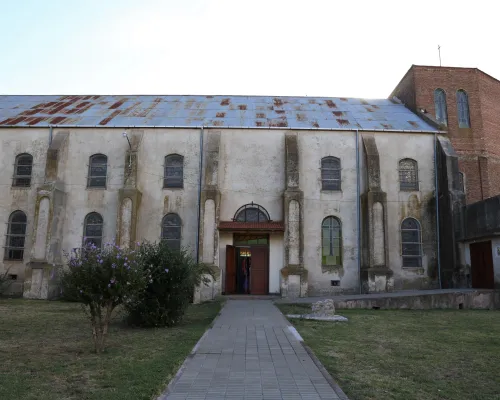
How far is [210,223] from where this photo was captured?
2017 centimetres

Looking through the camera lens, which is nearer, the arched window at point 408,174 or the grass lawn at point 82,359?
the grass lawn at point 82,359

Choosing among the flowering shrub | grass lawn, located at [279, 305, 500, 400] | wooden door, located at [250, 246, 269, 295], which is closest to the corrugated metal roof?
wooden door, located at [250, 246, 269, 295]

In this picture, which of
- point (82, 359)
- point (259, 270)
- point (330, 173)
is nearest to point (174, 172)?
point (259, 270)

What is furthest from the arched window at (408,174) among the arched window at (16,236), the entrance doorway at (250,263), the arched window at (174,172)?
the arched window at (16,236)

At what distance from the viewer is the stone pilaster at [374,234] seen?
1998cm

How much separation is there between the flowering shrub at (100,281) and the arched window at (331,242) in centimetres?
1409

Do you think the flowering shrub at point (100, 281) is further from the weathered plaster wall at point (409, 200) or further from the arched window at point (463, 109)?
the arched window at point (463, 109)

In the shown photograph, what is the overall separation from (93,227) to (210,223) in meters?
6.37

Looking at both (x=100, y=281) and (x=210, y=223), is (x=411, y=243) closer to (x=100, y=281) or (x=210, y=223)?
(x=210, y=223)

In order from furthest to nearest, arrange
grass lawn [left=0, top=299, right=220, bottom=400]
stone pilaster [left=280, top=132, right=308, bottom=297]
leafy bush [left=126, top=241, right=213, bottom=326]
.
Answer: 1. stone pilaster [left=280, top=132, right=308, bottom=297]
2. leafy bush [left=126, top=241, right=213, bottom=326]
3. grass lawn [left=0, top=299, right=220, bottom=400]

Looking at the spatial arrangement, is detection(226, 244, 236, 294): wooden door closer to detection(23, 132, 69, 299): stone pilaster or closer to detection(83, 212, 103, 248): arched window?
detection(83, 212, 103, 248): arched window

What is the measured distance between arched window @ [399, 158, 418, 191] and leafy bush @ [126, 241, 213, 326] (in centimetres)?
1436

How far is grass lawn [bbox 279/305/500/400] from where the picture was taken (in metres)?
5.82

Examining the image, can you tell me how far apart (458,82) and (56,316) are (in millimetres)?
24488
